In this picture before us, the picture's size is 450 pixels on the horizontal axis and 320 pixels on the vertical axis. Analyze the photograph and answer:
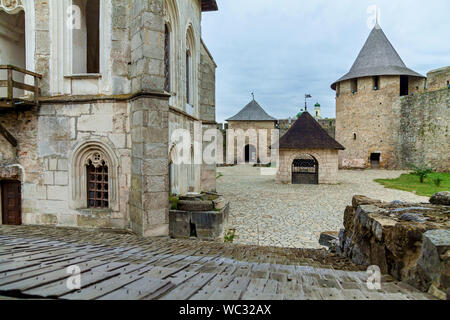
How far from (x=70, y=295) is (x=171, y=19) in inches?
278

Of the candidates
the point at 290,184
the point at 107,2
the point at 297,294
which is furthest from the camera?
the point at 290,184

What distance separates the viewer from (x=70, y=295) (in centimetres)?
157

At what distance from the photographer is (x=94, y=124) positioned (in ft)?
18.2

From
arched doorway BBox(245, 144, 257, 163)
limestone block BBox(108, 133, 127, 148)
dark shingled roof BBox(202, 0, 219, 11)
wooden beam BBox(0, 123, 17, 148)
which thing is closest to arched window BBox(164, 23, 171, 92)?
limestone block BBox(108, 133, 127, 148)

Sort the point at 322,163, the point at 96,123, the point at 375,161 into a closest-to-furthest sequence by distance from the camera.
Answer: the point at 96,123 → the point at 322,163 → the point at 375,161

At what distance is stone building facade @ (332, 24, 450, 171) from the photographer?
21375mm

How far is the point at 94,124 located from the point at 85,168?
40.1 inches

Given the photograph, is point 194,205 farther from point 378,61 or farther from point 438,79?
point 378,61

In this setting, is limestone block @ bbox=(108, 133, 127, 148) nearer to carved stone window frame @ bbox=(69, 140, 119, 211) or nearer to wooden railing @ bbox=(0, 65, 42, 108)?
carved stone window frame @ bbox=(69, 140, 119, 211)

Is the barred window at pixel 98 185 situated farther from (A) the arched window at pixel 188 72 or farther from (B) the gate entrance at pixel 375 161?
(B) the gate entrance at pixel 375 161

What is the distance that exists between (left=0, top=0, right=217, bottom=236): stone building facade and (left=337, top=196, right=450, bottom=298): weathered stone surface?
3456 mm

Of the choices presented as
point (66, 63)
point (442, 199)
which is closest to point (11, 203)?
point (66, 63)
